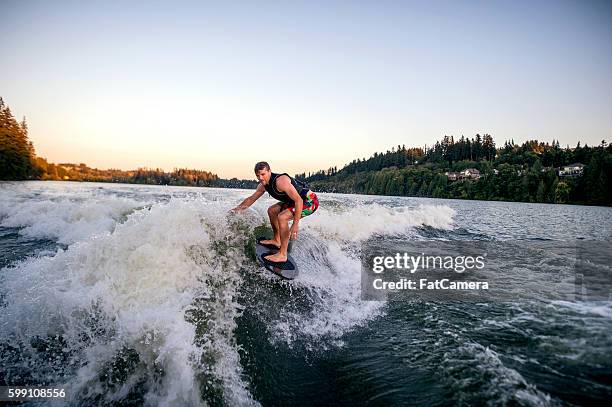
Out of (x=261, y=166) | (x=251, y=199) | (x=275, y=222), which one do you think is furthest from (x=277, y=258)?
(x=261, y=166)

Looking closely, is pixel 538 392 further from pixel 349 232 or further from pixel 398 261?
pixel 349 232

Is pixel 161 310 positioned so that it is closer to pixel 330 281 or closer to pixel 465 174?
pixel 330 281

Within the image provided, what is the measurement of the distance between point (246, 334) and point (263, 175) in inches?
138

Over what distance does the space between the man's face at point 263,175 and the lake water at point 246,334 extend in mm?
1428

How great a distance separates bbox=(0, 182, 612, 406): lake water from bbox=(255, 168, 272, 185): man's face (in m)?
1.43

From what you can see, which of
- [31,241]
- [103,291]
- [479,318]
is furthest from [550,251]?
[31,241]

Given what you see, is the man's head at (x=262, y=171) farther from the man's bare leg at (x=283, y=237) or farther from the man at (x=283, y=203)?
the man's bare leg at (x=283, y=237)

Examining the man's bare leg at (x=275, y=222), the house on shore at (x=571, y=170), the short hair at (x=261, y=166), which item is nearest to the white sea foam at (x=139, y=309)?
the man's bare leg at (x=275, y=222)

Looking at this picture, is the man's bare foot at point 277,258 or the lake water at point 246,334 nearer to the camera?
the lake water at point 246,334

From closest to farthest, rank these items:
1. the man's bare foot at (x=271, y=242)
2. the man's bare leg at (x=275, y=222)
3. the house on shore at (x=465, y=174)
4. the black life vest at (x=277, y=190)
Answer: the black life vest at (x=277, y=190), the man's bare leg at (x=275, y=222), the man's bare foot at (x=271, y=242), the house on shore at (x=465, y=174)

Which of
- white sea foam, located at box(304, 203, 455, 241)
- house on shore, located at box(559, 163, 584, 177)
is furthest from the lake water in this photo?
house on shore, located at box(559, 163, 584, 177)

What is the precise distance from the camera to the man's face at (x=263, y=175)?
23.6ft


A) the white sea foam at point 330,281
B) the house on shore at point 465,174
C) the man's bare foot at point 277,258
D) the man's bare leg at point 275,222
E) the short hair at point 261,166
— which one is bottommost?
the white sea foam at point 330,281

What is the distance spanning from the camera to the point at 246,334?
16.9 feet
